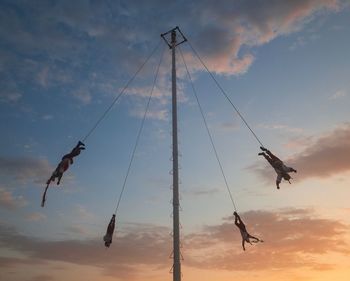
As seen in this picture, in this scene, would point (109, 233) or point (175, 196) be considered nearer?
point (175, 196)

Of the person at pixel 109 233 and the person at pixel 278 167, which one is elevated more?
the person at pixel 278 167

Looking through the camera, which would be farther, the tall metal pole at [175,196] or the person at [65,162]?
the person at [65,162]

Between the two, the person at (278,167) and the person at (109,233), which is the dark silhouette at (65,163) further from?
the person at (278,167)

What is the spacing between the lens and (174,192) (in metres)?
24.8

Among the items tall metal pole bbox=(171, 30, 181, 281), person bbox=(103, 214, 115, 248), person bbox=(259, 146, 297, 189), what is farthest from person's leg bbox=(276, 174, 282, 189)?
person bbox=(103, 214, 115, 248)

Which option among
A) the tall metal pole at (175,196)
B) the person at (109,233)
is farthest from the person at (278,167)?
the person at (109,233)

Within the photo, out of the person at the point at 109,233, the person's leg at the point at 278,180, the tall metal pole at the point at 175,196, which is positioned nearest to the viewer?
the tall metal pole at the point at 175,196

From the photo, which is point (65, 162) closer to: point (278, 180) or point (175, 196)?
point (175, 196)

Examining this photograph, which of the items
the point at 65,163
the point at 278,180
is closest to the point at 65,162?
the point at 65,163

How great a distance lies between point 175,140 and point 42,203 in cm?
917

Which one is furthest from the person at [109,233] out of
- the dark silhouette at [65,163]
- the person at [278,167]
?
the person at [278,167]

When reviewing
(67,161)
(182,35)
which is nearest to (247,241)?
(67,161)

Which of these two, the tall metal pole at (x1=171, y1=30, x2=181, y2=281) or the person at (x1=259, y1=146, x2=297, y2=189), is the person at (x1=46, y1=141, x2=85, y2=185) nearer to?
the tall metal pole at (x1=171, y1=30, x2=181, y2=281)

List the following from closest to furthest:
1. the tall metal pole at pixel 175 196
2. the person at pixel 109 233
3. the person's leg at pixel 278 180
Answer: the tall metal pole at pixel 175 196 → the person's leg at pixel 278 180 → the person at pixel 109 233
